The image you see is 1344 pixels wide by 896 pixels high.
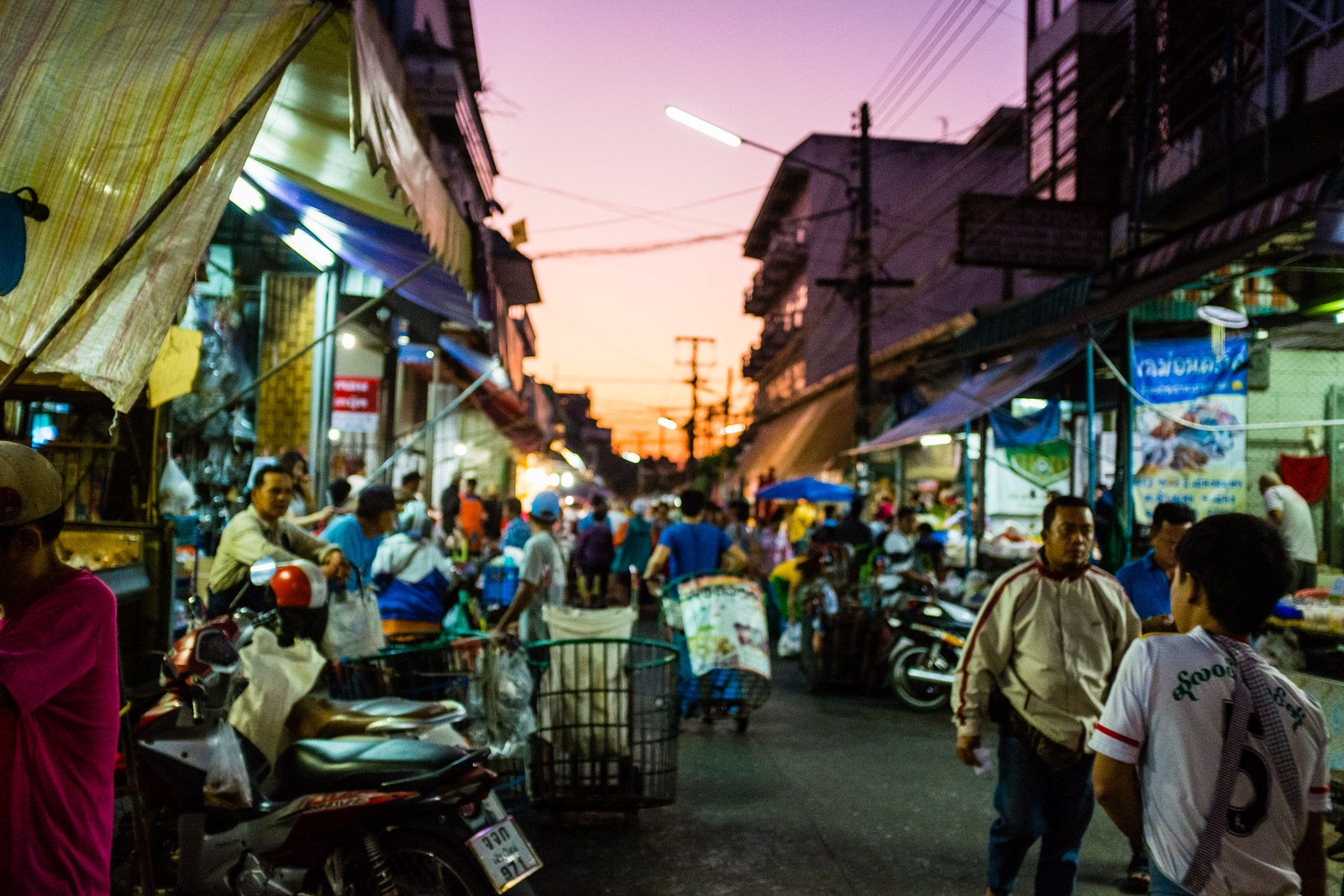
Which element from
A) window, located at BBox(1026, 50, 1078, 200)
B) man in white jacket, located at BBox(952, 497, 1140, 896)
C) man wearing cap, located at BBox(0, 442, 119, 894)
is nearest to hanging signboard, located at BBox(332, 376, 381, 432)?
man in white jacket, located at BBox(952, 497, 1140, 896)

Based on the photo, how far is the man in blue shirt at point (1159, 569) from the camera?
16.4 feet

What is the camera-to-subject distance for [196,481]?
26.0 ft

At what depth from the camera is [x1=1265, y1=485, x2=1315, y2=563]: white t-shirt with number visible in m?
9.87

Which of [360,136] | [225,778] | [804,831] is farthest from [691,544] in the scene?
[360,136]

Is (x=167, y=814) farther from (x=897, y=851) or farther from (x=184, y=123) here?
(x=897, y=851)

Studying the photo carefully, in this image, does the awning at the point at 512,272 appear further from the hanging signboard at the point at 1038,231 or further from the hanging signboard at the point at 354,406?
the hanging signboard at the point at 1038,231

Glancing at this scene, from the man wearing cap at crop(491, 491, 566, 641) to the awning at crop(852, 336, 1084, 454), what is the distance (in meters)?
6.05

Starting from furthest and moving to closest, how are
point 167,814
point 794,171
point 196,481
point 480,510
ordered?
point 794,171 → point 480,510 → point 196,481 → point 167,814

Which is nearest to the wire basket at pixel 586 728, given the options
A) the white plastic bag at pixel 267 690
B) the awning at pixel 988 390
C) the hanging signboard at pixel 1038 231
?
the white plastic bag at pixel 267 690

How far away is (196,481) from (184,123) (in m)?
5.81

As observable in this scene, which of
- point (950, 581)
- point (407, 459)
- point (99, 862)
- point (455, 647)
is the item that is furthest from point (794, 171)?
point (99, 862)

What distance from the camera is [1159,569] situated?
5.09m

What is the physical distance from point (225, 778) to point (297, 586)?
2.87 ft

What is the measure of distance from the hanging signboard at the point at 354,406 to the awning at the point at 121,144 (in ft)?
30.5
